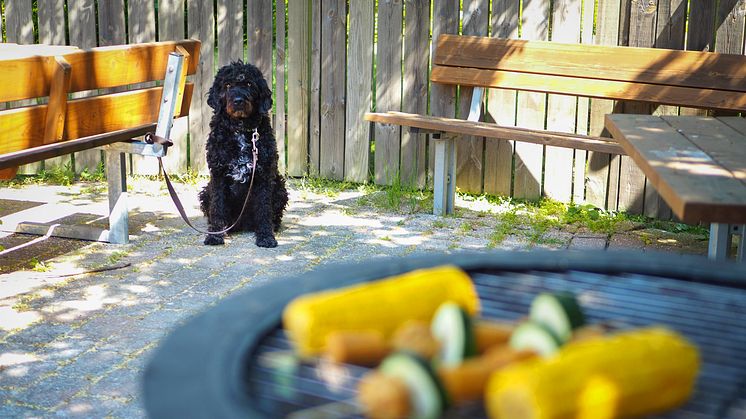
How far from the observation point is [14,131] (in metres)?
4.81

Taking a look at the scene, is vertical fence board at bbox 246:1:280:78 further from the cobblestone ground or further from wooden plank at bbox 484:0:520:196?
wooden plank at bbox 484:0:520:196

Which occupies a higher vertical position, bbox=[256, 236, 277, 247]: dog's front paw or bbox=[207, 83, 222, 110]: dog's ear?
bbox=[207, 83, 222, 110]: dog's ear

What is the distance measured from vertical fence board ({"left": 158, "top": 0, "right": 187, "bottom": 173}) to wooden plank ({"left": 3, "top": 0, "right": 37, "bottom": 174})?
1.14 m

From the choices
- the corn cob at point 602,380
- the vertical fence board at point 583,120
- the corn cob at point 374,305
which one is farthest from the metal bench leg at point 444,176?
the corn cob at point 602,380

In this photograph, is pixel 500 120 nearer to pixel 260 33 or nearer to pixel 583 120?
pixel 583 120

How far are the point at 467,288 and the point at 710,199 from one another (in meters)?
1.61

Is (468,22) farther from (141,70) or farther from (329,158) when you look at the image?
(141,70)

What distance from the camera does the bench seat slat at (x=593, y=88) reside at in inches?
247

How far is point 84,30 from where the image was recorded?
7.96 meters

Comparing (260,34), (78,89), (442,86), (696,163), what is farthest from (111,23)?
(696,163)

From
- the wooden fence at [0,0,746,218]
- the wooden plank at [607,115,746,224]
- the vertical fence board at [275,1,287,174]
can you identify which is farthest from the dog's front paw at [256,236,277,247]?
the wooden plank at [607,115,746,224]

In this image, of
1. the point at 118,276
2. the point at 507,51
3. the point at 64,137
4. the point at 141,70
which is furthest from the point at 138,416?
the point at 507,51

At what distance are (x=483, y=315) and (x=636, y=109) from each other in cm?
549

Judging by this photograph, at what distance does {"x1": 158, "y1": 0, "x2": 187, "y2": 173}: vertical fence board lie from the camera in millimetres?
7777
